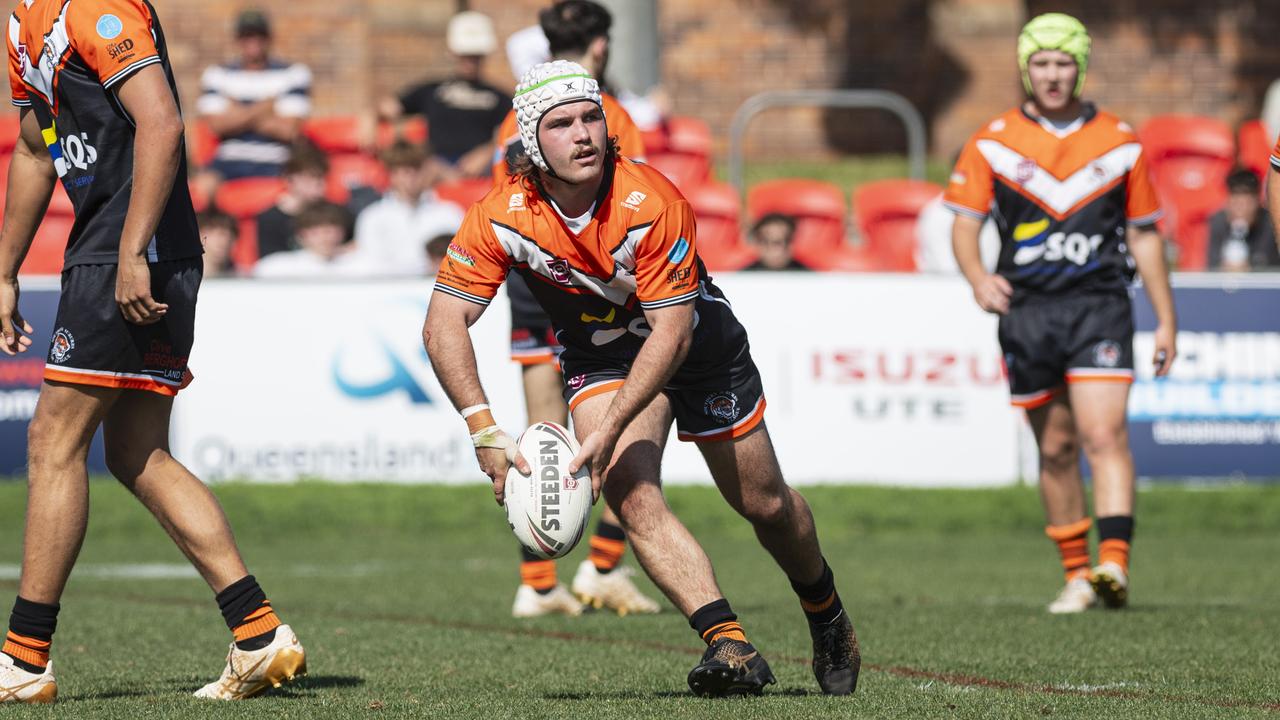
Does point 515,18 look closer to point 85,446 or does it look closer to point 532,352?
point 532,352

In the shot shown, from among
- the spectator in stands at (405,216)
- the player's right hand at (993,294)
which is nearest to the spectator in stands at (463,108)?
the spectator in stands at (405,216)

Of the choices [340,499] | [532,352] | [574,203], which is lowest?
[340,499]

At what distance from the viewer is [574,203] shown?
18.6ft

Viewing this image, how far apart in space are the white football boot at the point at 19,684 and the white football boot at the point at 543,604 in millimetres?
3034

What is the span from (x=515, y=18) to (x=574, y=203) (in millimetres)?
18564

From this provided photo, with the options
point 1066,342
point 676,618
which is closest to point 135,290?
point 676,618

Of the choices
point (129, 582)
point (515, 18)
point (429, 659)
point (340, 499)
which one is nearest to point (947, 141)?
point (515, 18)

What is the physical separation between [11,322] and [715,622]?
7.60 feet

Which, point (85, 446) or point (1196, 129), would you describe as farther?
point (1196, 129)

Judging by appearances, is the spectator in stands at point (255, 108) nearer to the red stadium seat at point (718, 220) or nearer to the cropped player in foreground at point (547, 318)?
the red stadium seat at point (718, 220)

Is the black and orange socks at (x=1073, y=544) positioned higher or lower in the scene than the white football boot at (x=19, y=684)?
lower

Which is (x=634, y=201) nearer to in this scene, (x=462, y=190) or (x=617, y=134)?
(x=617, y=134)

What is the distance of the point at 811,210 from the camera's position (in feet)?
52.4

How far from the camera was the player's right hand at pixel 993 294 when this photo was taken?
8680 mm
